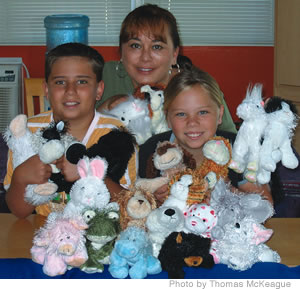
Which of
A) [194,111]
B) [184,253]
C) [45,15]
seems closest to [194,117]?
[194,111]

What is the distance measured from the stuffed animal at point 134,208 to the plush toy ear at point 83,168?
0.10 metres

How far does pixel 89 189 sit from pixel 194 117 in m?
0.50

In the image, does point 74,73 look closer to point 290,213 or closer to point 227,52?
point 290,213

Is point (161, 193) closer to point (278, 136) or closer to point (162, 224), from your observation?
point (162, 224)

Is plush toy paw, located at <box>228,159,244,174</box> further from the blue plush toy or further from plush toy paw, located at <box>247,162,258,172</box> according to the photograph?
the blue plush toy

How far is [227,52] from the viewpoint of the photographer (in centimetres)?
412

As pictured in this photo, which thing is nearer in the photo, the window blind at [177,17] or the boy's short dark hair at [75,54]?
the boy's short dark hair at [75,54]

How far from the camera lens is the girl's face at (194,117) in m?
1.56

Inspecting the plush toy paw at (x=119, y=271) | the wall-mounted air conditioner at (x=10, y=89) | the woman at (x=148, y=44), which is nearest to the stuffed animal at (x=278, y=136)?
the plush toy paw at (x=119, y=271)

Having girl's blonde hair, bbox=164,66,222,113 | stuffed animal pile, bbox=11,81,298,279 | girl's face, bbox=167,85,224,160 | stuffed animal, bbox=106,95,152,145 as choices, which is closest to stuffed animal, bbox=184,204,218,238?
stuffed animal pile, bbox=11,81,298,279

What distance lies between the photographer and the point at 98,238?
1118 mm

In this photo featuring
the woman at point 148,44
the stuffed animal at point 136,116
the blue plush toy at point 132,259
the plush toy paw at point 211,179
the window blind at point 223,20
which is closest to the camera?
the blue plush toy at point 132,259

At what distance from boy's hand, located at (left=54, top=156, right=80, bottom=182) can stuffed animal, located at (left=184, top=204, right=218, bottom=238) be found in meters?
0.32

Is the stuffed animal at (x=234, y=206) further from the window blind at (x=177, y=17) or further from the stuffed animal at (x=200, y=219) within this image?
the window blind at (x=177, y=17)
